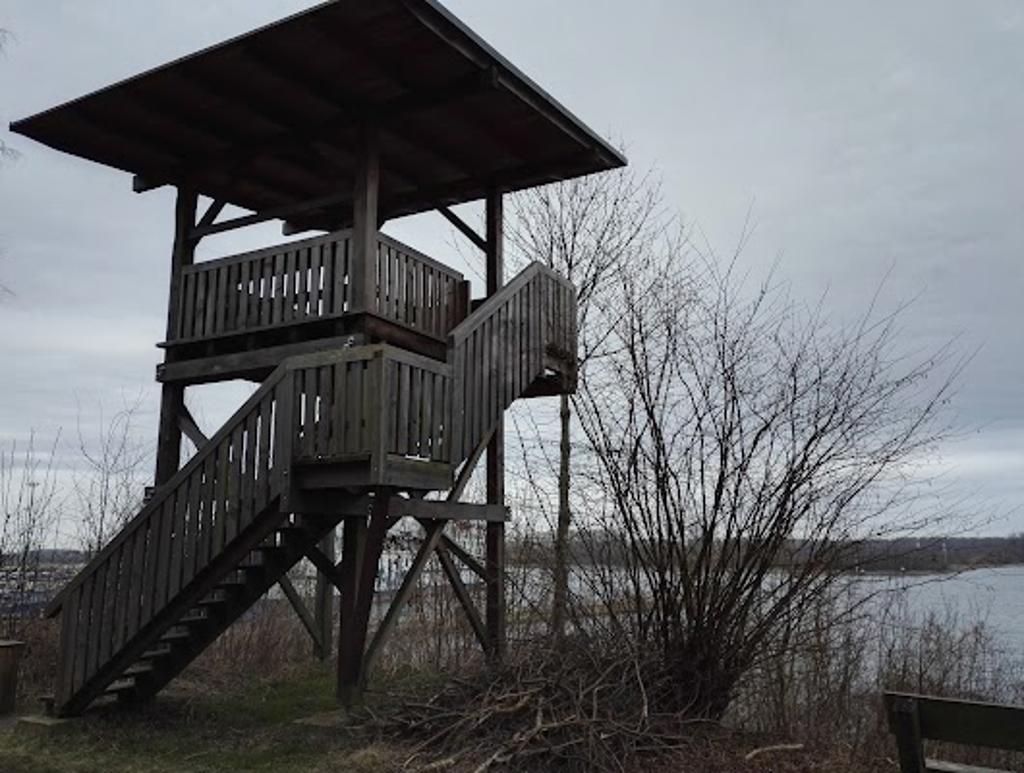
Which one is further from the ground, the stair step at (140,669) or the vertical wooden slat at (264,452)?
the vertical wooden slat at (264,452)

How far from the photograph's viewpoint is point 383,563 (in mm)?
14328

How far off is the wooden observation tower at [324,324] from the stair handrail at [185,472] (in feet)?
0.10

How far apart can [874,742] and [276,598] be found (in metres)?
10.2

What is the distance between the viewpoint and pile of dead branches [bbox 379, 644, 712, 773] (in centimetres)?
629

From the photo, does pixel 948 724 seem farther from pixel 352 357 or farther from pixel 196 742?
pixel 196 742

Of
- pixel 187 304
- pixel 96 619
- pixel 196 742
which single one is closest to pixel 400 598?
pixel 196 742

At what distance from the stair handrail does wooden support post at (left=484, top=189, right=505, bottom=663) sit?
3.09 meters

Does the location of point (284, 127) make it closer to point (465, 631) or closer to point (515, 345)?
point (515, 345)

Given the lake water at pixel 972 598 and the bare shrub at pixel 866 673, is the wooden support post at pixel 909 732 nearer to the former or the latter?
the bare shrub at pixel 866 673

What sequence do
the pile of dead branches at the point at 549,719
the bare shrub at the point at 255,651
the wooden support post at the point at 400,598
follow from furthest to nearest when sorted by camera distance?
1. the bare shrub at the point at 255,651
2. the wooden support post at the point at 400,598
3. the pile of dead branches at the point at 549,719

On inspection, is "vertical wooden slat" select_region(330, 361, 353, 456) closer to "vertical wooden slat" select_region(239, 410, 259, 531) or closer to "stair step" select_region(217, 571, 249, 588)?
"vertical wooden slat" select_region(239, 410, 259, 531)

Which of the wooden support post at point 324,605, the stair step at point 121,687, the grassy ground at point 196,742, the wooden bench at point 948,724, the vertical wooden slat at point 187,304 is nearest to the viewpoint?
the wooden bench at point 948,724

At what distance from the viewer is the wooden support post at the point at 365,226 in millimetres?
8984

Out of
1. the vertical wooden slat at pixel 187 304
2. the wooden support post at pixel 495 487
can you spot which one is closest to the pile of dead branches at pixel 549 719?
the wooden support post at pixel 495 487
